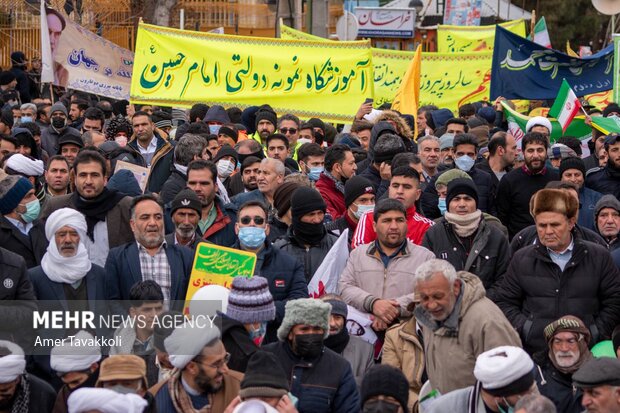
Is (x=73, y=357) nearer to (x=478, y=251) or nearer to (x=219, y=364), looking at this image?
(x=219, y=364)

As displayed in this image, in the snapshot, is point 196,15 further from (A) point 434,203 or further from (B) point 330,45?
(A) point 434,203

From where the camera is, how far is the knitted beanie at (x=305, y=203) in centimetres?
841

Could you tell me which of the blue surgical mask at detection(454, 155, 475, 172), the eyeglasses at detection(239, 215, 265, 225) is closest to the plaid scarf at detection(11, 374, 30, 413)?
the eyeglasses at detection(239, 215, 265, 225)

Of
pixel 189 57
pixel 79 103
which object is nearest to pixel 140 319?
pixel 189 57

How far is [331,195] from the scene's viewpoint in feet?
34.0

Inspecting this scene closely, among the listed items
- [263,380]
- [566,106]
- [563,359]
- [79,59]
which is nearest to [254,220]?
[563,359]

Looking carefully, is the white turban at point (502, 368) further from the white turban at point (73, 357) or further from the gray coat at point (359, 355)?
the white turban at point (73, 357)

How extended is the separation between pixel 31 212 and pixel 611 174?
5.27m

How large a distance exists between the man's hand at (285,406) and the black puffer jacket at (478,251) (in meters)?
2.74

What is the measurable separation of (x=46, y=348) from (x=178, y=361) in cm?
130

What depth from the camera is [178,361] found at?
6.22m

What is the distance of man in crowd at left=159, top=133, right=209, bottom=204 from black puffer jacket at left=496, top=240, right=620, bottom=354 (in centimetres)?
324

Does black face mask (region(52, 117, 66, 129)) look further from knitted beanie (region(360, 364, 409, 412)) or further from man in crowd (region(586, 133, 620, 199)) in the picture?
knitted beanie (region(360, 364, 409, 412))

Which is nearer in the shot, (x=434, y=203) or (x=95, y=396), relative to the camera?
(x=95, y=396)
